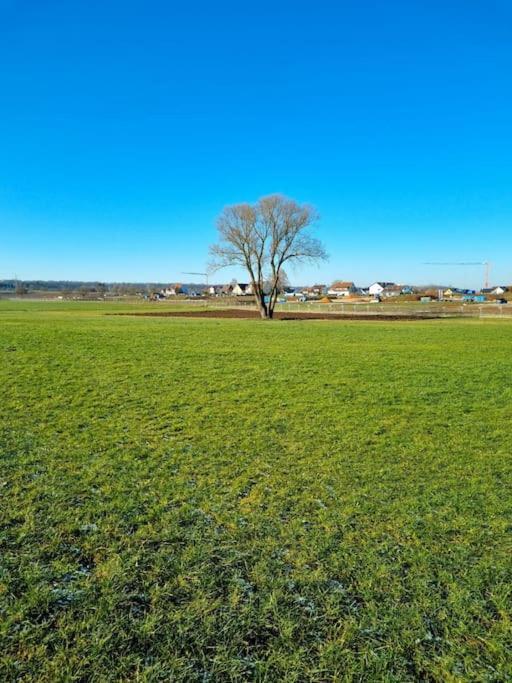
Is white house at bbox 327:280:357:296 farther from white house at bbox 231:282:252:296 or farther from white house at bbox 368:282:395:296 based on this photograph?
white house at bbox 231:282:252:296

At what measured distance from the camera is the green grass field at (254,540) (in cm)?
259

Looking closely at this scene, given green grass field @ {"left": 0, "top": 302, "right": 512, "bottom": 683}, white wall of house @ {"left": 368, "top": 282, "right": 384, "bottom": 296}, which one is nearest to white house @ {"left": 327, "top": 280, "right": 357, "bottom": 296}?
white wall of house @ {"left": 368, "top": 282, "right": 384, "bottom": 296}

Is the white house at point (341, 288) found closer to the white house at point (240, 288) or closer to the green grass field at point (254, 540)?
the white house at point (240, 288)

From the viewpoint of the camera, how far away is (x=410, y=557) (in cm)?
351

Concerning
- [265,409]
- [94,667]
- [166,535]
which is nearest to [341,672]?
[94,667]

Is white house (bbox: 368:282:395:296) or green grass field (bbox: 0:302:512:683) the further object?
white house (bbox: 368:282:395:296)

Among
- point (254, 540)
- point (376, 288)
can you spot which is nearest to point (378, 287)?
point (376, 288)

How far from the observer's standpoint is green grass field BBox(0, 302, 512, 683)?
102 inches

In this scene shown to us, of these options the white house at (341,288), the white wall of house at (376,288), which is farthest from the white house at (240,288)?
the white wall of house at (376,288)

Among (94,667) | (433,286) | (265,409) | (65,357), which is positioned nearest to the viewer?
(94,667)

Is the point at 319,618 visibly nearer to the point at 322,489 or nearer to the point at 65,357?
the point at 322,489

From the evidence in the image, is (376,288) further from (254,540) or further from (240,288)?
(254,540)

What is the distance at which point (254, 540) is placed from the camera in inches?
148

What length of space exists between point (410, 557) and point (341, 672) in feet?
4.29
